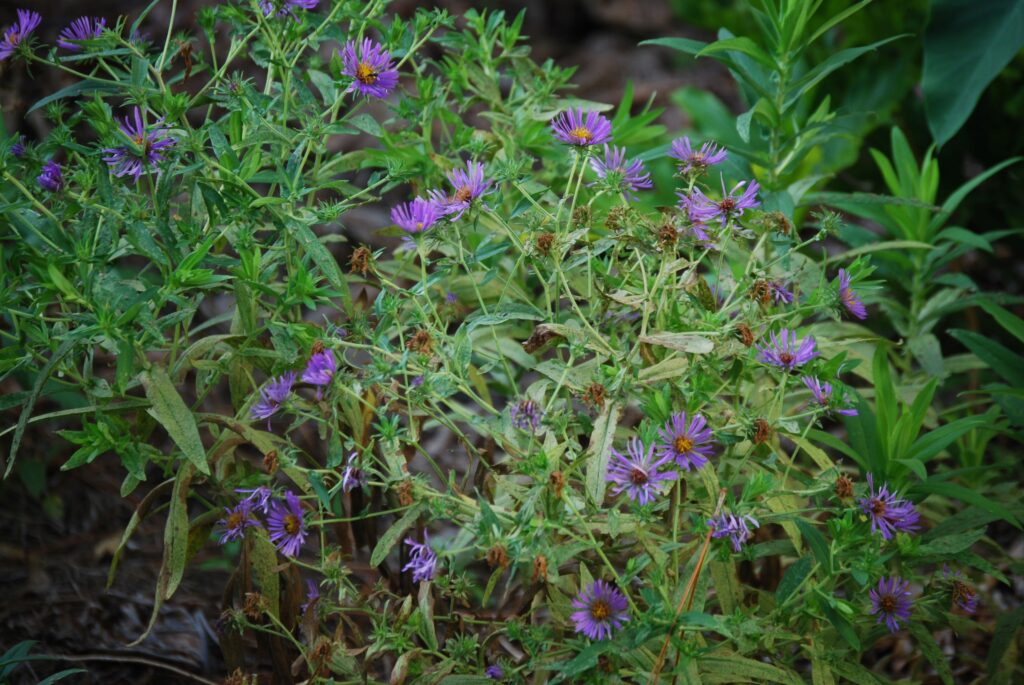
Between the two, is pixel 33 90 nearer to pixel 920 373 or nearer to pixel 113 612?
pixel 113 612

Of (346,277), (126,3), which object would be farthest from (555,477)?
(126,3)

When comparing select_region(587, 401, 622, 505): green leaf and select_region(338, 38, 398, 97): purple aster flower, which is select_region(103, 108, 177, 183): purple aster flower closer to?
select_region(338, 38, 398, 97): purple aster flower

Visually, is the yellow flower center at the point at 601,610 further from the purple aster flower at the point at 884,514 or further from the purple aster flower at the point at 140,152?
the purple aster flower at the point at 140,152

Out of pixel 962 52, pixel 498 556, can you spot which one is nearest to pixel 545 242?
pixel 498 556

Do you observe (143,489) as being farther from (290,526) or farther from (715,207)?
(715,207)

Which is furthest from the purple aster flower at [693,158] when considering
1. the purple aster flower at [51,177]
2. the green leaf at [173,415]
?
the purple aster flower at [51,177]
